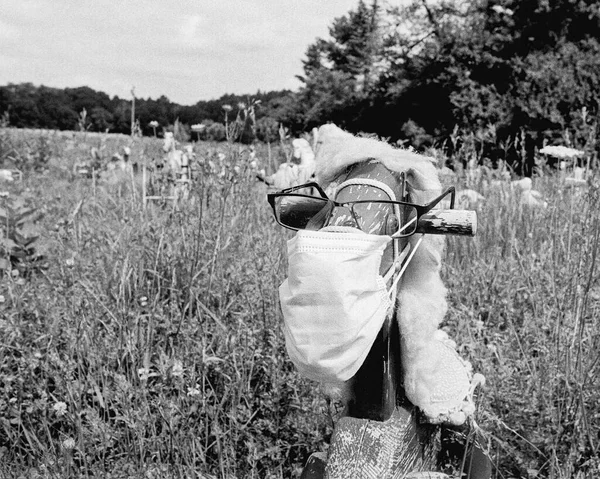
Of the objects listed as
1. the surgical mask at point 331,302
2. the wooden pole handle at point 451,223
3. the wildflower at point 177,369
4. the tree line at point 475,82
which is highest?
the tree line at point 475,82

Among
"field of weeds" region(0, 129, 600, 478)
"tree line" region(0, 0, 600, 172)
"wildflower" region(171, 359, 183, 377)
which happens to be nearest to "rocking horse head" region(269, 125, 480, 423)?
"field of weeds" region(0, 129, 600, 478)

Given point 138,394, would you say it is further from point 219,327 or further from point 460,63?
point 460,63

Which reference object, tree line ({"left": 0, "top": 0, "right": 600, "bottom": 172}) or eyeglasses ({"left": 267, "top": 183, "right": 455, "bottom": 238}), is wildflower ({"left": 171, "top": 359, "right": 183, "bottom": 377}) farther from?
tree line ({"left": 0, "top": 0, "right": 600, "bottom": 172})

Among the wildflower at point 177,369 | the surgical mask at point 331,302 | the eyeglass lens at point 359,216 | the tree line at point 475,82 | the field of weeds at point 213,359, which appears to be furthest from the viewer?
the tree line at point 475,82

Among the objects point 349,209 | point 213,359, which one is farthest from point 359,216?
point 213,359

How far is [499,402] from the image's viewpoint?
Result: 6.53 feet

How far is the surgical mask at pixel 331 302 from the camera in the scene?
979 mm

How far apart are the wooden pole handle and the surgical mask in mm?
173

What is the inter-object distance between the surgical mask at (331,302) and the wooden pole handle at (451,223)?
0.17 meters

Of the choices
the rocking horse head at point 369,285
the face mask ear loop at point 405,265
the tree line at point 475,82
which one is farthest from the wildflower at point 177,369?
the tree line at point 475,82

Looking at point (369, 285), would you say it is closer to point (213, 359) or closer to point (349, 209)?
point (349, 209)

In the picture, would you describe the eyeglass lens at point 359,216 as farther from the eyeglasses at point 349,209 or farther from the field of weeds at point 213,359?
the field of weeds at point 213,359

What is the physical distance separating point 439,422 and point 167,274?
1.52m

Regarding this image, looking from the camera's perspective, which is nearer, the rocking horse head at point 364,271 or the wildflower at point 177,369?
the rocking horse head at point 364,271
